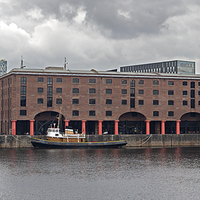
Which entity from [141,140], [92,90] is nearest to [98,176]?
[141,140]

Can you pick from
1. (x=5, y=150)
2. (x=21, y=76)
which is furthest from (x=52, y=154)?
(x=21, y=76)

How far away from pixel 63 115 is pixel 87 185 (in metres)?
60.2

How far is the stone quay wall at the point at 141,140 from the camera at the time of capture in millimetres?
106062

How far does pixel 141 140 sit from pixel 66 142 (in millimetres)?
20469

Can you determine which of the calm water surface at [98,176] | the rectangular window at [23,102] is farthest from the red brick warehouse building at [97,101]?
the calm water surface at [98,176]

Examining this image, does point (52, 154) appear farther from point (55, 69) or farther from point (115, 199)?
point (115, 199)

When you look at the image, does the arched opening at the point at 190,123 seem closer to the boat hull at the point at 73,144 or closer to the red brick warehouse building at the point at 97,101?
the red brick warehouse building at the point at 97,101

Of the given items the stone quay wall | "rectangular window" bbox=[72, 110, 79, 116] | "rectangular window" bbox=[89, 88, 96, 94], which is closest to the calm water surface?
the stone quay wall

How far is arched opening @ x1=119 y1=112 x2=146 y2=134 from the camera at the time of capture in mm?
125800

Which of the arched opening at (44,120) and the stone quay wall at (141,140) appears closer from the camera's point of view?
the stone quay wall at (141,140)

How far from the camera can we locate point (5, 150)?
100500 mm

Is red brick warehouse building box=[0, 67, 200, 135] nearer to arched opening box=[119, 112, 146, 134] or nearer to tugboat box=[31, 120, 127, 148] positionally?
arched opening box=[119, 112, 146, 134]

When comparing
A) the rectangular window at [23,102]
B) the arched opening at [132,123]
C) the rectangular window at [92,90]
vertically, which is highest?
the rectangular window at [92,90]

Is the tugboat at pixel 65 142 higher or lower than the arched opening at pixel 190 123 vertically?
lower
